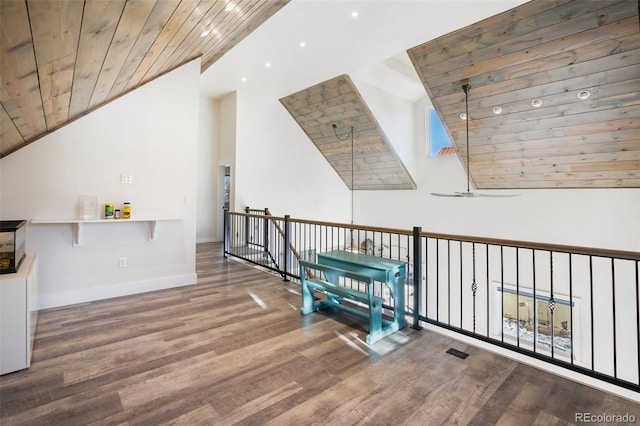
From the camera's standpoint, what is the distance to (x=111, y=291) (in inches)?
155

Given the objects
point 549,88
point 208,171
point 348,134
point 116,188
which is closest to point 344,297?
point 116,188

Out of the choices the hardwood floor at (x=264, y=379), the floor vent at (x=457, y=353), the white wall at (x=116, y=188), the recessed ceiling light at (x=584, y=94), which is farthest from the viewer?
the recessed ceiling light at (x=584, y=94)

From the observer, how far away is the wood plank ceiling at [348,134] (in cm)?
655

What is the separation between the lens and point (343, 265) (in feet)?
10.9

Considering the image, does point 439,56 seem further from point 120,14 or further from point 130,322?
point 130,322

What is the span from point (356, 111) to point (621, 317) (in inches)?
241

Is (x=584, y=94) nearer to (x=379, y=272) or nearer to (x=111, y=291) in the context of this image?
(x=379, y=272)

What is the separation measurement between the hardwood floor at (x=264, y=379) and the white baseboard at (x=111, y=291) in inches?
7.0

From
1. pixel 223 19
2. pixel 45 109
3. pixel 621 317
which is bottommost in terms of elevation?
pixel 621 317

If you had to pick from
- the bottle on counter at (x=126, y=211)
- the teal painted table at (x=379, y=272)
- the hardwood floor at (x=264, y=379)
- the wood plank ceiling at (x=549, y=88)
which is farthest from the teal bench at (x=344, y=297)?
the wood plank ceiling at (x=549, y=88)

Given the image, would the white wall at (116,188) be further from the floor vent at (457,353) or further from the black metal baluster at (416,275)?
the floor vent at (457,353)

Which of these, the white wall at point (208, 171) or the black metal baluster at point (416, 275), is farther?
the white wall at point (208, 171)

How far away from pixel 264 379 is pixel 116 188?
318cm

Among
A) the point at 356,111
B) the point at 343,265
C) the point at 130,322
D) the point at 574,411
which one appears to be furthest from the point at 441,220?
the point at 130,322
